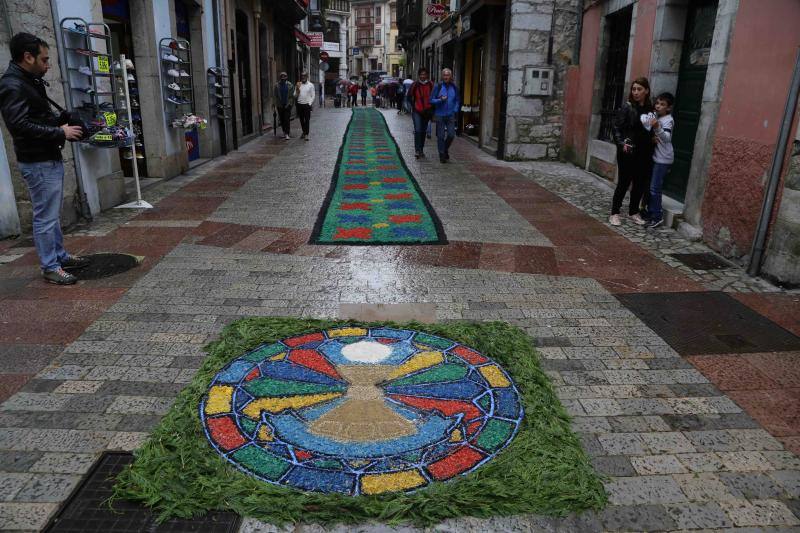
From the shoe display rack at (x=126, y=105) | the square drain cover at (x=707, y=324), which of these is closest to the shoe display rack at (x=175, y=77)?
the shoe display rack at (x=126, y=105)

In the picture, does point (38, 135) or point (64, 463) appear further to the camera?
point (38, 135)

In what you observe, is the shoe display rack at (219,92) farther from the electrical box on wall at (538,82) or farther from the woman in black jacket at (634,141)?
the woman in black jacket at (634,141)

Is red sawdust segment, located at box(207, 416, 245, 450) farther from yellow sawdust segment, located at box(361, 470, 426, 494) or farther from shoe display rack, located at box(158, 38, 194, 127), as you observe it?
shoe display rack, located at box(158, 38, 194, 127)

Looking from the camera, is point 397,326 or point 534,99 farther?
point 534,99

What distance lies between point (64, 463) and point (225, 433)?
0.70 m

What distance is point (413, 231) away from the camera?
267 inches

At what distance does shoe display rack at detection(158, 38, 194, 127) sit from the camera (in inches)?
381

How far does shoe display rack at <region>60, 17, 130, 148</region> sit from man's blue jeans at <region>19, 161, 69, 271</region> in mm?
1964

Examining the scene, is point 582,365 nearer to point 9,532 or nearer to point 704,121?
point 9,532


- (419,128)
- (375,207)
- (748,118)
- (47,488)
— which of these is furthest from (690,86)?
(47,488)

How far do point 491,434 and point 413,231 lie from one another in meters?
4.11

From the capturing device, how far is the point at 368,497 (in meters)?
2.45

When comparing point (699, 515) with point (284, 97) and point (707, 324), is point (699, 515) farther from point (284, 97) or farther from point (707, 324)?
point (284, 97)

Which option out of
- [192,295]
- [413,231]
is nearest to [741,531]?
[192,295]
